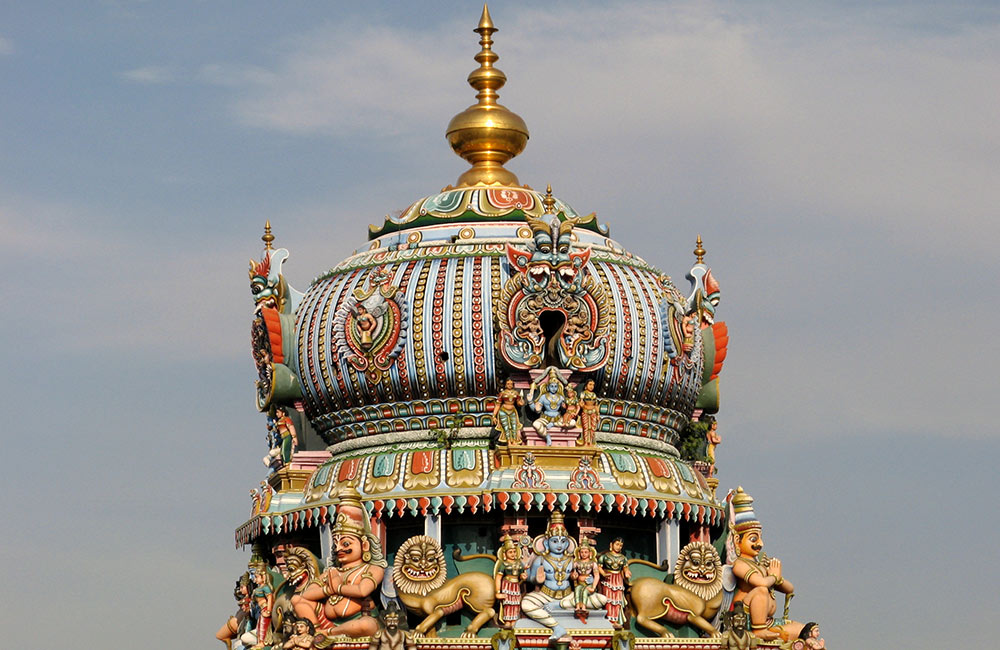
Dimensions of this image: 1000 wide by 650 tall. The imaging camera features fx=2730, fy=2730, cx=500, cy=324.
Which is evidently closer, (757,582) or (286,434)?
(757,582)

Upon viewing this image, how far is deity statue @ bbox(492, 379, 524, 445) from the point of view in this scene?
166ft

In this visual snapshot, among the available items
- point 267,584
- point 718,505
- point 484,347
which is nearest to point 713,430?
point 718,505

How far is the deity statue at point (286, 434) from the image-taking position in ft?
175

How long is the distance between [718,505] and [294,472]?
8.27m

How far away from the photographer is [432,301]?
51.9m

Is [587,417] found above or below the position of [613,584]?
above

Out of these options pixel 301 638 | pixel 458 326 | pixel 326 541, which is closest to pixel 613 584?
pixel 326 541

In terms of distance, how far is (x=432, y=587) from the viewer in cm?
4953

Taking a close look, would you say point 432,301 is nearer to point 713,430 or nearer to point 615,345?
point 615,345

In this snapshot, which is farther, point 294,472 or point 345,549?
point 294,472

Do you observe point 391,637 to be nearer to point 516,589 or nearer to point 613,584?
point 516,589

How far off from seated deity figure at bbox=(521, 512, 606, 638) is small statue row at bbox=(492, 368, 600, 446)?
2.22m

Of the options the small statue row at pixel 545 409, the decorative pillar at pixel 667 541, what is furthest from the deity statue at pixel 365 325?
the decorative pillar at pixel 667 541

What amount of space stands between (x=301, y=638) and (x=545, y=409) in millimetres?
6179
